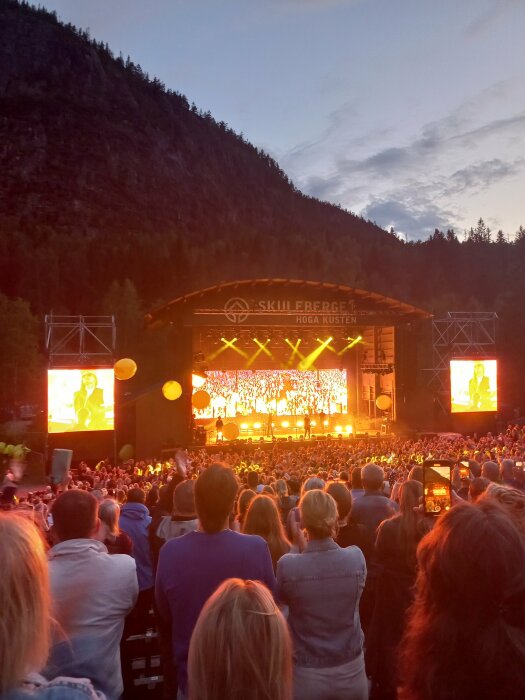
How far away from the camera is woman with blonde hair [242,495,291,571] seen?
3.41 m

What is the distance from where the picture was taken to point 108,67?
14950cm

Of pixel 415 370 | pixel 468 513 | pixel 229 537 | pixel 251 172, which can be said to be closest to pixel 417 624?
pixel 468 513

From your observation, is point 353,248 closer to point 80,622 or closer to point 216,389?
point 216,389

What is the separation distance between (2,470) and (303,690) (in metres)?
18.5

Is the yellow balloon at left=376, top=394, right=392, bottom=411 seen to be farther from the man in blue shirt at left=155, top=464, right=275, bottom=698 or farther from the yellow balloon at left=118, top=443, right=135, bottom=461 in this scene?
the man in blue shirt at left=155, top=464, right=275, bottom=698

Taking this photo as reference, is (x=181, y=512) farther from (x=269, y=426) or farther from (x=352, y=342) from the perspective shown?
(x=352, y=342)

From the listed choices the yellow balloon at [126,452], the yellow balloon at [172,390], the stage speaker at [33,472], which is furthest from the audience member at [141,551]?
the yellow balloon at [126,452]

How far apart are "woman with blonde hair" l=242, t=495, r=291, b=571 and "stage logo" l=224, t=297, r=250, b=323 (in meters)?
18.0

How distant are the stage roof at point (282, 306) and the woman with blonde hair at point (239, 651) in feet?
63.7

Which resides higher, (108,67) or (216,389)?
(108,67)

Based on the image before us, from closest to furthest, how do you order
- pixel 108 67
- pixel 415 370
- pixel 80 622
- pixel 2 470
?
1. pixel 80 622
2. pixel 2 470
3. pixel 415 370
4. pixel 108 67

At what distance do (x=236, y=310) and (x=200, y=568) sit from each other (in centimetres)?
1903

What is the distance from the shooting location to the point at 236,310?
21453 millimetres

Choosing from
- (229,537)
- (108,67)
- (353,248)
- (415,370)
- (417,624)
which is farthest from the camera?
(108,67)
